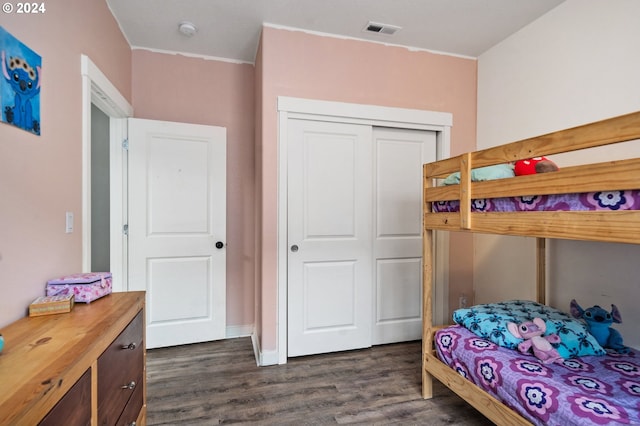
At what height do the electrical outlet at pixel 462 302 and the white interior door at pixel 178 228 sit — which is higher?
the white interior door at pixel 178 228

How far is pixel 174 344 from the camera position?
267 cm

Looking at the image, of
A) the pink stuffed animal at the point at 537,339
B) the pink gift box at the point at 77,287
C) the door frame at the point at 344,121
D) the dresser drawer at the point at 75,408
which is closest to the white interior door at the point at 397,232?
the door frame at the point at 344,121

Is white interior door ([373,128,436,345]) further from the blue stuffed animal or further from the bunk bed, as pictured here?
the blue stuffed animal

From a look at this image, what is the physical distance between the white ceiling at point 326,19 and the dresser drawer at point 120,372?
6.89 ft

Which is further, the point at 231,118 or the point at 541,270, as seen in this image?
the point at 231,118

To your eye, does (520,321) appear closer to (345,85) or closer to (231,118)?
(345,85)

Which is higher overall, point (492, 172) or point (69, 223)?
point (492, 172)

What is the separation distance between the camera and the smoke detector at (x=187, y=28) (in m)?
2.35

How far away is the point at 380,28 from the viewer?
8.00ft

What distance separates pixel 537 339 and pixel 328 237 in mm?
1502

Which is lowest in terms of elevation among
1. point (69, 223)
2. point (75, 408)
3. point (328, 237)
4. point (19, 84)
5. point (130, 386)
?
point (130, 386)

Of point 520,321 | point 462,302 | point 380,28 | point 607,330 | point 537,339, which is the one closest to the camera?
point 537,339

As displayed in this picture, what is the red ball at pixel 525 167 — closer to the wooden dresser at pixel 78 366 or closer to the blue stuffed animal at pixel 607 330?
the blue stuffed animal at pixel 607 330

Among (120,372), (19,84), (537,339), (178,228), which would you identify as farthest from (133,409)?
(537,339)
